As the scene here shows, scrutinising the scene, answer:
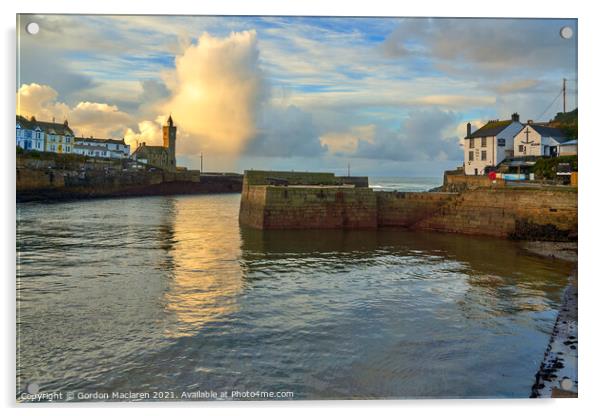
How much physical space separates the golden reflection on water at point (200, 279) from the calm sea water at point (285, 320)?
2.6 inches

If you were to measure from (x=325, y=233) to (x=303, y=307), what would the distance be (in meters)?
12.8

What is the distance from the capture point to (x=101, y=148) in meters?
74.6

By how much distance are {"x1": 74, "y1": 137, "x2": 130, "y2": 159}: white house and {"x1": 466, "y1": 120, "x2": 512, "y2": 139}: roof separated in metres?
48.6

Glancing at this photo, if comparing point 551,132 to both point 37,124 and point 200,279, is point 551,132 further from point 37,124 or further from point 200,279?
point 37,124

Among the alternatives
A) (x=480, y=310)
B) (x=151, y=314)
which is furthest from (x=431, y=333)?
(x=151, y=314)

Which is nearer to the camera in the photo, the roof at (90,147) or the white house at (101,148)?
the roof at (90,147)

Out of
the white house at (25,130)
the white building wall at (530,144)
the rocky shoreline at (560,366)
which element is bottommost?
the rocky shoreline at (560,366)

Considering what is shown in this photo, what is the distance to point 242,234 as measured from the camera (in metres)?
23.3

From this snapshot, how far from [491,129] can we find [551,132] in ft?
15.2

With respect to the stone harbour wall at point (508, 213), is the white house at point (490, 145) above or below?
above

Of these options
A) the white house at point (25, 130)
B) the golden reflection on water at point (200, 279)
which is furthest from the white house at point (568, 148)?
the white house at point (25, 130)

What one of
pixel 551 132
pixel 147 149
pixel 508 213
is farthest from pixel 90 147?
pixel 508 213

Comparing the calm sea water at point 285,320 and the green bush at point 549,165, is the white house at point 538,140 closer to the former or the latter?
the green bush at point 549,165

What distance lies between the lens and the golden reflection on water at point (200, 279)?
9.87m
